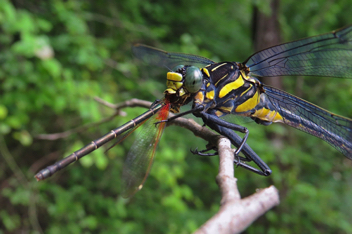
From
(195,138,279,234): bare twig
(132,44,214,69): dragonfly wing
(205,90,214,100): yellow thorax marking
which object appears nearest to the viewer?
(195,138,279,234): bare twig

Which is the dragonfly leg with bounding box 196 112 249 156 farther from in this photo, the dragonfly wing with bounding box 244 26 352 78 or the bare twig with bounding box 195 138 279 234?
the bare twig with bounding box 195 138 279 234

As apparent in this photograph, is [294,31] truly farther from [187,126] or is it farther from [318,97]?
[187,126]

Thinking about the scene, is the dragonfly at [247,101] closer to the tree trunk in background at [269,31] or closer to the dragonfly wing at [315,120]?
the dragonfly wing at [315,120]

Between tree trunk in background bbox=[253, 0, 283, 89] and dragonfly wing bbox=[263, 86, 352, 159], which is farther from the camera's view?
tree trunk in background bbox=[253, 0, 283, 89]

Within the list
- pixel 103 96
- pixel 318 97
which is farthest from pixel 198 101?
pixel 318 97

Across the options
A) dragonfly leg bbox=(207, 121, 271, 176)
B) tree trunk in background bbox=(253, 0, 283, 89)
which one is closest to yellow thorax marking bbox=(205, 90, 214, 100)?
dragonfly leg bbox=(207, 121, 271, 176)

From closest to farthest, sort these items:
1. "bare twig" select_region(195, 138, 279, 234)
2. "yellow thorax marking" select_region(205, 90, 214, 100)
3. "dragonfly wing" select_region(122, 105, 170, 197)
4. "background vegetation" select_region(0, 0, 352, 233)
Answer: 1. "bare twig" select_region(195, 138, 279, 234)
2. "yellow thorax marking" select_region(205, 90, 214, 100)
3. "dragonfly wing" select_region(122, 105, 170, 197)
4. "background vegetation" select_region(0, 0, 352, 233)
